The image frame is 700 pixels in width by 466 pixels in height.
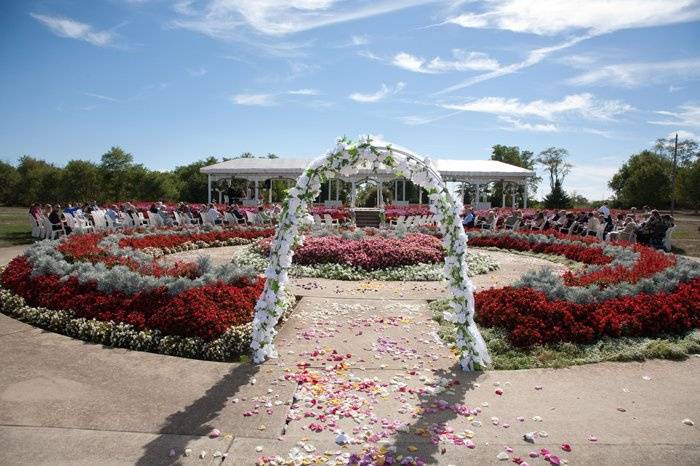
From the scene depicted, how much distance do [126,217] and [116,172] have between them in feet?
115

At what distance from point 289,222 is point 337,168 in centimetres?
79

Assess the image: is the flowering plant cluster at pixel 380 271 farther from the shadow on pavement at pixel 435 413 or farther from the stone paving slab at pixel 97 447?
the stone paving slab at pixel 97 447

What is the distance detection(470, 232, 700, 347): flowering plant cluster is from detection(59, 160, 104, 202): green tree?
45.2m

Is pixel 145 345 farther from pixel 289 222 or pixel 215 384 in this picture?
pixel 289 222

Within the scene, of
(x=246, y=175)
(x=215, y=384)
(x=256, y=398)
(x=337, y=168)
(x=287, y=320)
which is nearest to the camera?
(x=256, y=398)

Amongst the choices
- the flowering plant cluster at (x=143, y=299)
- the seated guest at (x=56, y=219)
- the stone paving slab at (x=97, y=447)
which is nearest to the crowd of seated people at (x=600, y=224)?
the flowering plant cluster at (x=143, y=299)

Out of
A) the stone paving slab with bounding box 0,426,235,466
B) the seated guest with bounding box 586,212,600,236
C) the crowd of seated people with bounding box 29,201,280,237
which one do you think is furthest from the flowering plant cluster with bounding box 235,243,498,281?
the crowd of seated people with bounding box 29,201,280,237

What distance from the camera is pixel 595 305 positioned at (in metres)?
6.33

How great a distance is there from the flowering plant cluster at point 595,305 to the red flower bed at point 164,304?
Result: 128 inches

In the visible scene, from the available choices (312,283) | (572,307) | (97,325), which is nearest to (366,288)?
(312,283)

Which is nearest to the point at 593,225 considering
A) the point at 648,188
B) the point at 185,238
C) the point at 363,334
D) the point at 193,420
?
the point at 185,238

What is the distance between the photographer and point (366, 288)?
31.3ft

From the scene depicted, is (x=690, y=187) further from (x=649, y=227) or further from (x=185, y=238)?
(x=185, y=238)

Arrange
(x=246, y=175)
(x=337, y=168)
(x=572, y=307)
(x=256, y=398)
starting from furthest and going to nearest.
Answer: (x=246, y=175), (x=572, y=307), (x=337, y=168), (x=256, y=398)
